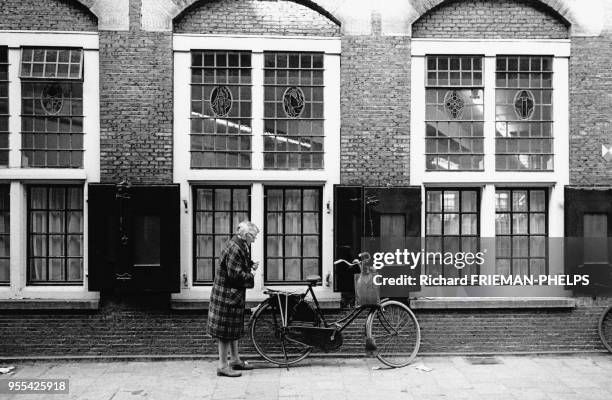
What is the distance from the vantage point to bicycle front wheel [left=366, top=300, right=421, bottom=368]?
299 inches

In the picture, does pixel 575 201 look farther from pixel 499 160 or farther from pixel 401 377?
pixel 401 377

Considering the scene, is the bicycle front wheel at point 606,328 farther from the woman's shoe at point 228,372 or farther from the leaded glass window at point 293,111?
the woman's shoe at point 228,372

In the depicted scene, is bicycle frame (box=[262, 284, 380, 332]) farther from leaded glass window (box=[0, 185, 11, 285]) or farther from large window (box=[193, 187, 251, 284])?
leaded glass window (box=[0, 185, 11, 285])

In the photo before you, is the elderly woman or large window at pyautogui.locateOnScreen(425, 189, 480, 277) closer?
the elderly woman

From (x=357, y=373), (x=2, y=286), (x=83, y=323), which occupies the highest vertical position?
(x=2, y=286)

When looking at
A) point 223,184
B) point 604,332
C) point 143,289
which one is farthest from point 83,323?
point 604,332

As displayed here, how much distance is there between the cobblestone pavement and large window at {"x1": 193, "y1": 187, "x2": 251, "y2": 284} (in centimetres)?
143

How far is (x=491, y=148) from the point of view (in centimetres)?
840

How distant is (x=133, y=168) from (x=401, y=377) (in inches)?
190

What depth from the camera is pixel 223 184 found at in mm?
8242

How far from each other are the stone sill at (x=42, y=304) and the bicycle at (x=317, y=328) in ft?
8.40

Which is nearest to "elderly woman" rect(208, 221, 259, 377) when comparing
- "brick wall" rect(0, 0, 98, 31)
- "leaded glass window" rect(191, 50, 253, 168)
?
"leaded glass window" rect(191, 50, 253, 168)

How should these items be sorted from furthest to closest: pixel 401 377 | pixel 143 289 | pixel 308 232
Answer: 1. pixel 308 232
2. pixel 143 289
3. pixel 401 377

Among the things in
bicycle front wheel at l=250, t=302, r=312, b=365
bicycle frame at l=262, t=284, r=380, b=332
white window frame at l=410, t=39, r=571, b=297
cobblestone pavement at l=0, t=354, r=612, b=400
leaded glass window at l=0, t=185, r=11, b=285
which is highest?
white window frame at l=410, t=39, r=571, b=297
